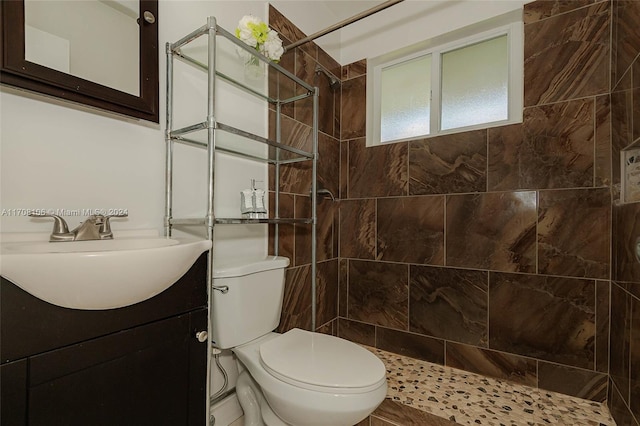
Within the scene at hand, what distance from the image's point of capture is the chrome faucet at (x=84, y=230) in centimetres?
83

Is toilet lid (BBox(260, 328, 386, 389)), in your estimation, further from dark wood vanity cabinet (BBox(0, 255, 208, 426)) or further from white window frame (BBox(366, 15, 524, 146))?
white window frame (BBox(366, 15, 524, 146))

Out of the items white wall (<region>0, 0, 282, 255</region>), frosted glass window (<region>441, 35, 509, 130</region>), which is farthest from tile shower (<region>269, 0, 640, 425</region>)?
white wall (<region>0, 0, 282, 255</region>)

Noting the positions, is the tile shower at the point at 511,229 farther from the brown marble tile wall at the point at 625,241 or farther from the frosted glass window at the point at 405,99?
the frosted glass window at the point at 405,99

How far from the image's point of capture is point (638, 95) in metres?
1.11

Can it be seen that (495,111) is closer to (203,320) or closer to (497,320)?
(497,320)

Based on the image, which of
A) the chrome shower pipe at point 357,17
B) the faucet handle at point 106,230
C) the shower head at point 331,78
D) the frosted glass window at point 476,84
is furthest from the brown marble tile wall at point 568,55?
the faucet handle at point 106,230

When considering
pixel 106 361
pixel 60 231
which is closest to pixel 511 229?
pixel 106 361

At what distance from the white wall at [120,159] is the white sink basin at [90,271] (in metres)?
0.17

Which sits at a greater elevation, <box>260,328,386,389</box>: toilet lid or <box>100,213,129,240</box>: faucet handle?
<box>100,213,129,240</box>: faucet handle

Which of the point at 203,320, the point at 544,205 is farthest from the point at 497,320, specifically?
the point at 203,320

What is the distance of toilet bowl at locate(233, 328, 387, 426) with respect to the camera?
3.09 ft

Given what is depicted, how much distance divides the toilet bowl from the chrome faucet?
0.68m

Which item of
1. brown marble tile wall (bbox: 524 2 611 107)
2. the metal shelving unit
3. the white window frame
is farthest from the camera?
the white window frame

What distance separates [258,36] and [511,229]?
1598 mm
